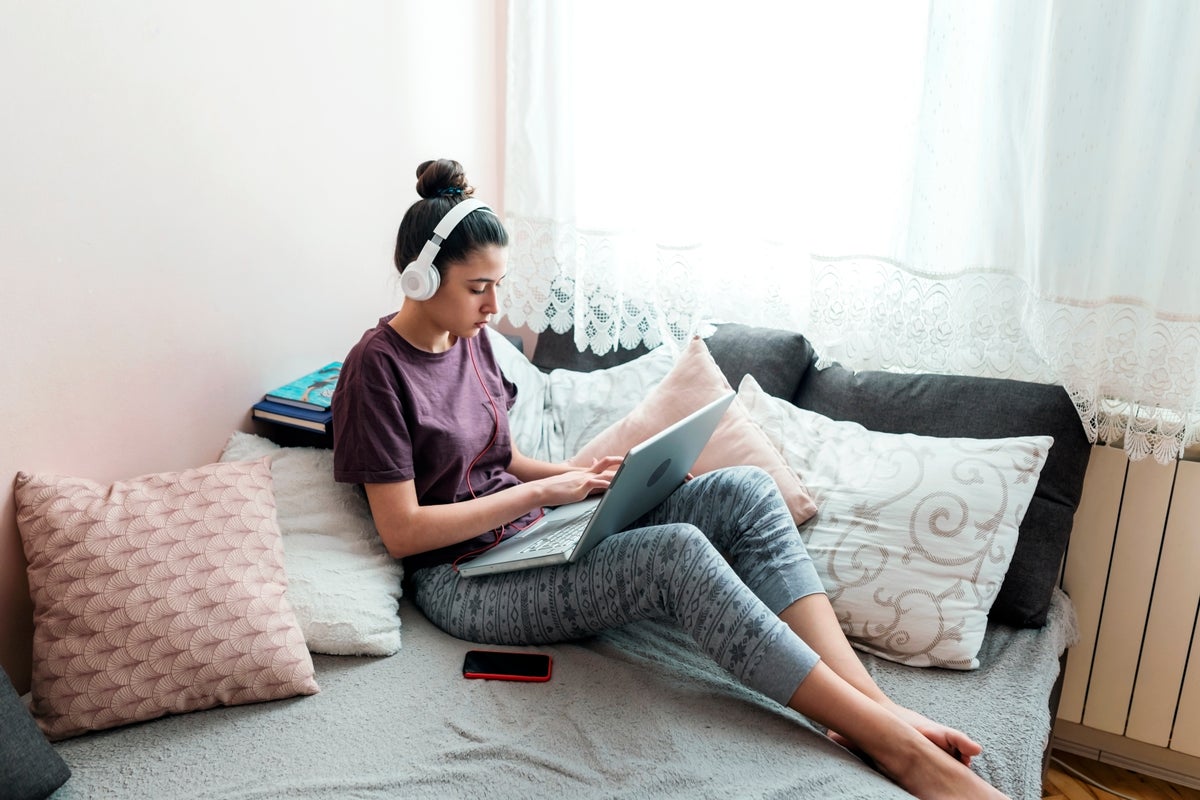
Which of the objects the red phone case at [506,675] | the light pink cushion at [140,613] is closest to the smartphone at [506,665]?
the red phone case at [506,675]

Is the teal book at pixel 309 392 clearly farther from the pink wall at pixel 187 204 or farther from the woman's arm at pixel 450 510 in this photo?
the woman's arm at pixel 450 510

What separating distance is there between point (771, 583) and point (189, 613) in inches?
35.8

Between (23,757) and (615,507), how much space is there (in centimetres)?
84

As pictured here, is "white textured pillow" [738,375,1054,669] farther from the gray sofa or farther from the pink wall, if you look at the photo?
the pink wall

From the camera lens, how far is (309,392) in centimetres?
175

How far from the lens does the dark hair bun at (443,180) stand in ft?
4.94

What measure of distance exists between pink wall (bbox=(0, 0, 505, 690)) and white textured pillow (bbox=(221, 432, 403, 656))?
0.59 feet

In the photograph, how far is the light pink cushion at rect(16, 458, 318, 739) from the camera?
49.7 inches

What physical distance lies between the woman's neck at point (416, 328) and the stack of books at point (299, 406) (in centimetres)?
25

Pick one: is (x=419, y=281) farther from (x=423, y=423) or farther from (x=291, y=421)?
(x=291, y=421)

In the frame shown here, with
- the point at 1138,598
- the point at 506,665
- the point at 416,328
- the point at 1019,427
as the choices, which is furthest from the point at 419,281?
the point at 1138,598

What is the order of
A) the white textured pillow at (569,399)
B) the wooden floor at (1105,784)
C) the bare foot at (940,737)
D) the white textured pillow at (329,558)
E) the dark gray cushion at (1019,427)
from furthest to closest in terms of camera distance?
the white textured pillow at (569,399) → the wooden floor at (1105,784) → the dark gray cushion at (1019,427) → the white textured pillow at (329,558) → the bare foot at (940,737)

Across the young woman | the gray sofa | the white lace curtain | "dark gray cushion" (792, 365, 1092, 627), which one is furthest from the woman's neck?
"dark gray cushion" (792, 365, 1092, 627)

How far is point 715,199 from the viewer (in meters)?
1.94
